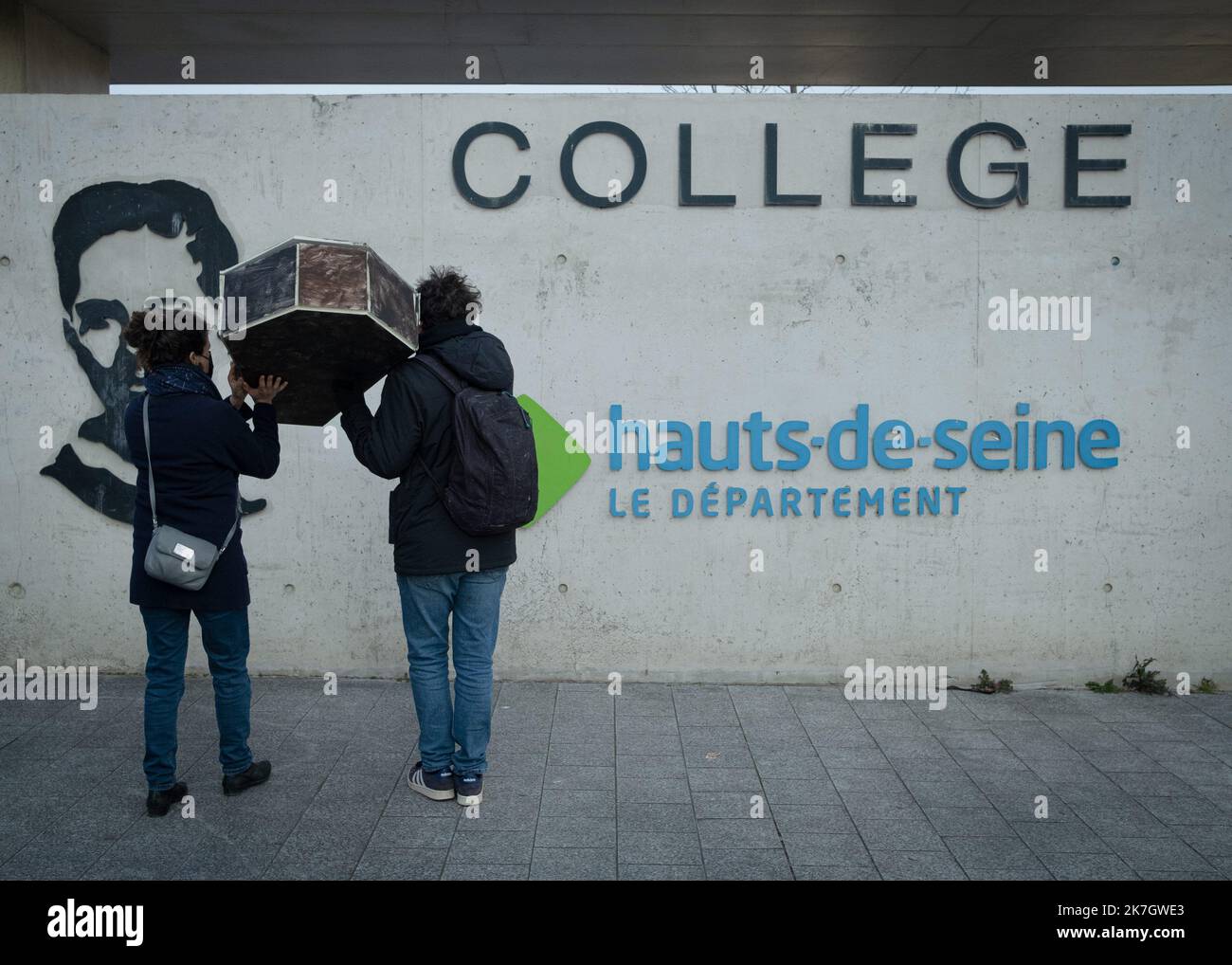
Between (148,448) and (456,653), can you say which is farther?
(456,653)

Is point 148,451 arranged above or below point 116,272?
below

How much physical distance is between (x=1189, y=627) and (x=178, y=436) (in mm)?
5407

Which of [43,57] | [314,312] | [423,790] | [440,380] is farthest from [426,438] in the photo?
[43,57]

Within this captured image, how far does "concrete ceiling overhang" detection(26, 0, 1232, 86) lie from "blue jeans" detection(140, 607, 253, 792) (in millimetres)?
4373

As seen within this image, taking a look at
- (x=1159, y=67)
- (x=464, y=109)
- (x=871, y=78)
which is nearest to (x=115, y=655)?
(x=464, y=109)

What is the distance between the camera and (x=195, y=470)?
399cm

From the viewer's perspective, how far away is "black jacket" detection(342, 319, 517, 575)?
13.2 ft

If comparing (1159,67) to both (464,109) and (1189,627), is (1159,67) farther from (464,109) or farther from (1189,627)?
(464,109)

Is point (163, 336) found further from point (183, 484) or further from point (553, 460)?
point (553, 460)

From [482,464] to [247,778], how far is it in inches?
67.2

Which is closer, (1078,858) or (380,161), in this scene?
(1078,858)

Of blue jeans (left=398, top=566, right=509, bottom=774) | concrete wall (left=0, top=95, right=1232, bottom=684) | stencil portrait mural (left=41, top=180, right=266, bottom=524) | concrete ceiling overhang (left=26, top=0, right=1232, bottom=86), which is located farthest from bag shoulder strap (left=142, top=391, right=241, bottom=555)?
concrete ceiling overhang (left=26, top=0, right=1232, bottom=86)

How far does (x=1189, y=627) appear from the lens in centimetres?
595

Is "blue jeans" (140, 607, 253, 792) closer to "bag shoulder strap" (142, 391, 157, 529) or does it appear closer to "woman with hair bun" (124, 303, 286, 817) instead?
"woman with hair bun" (124, 303, 286, 817)
